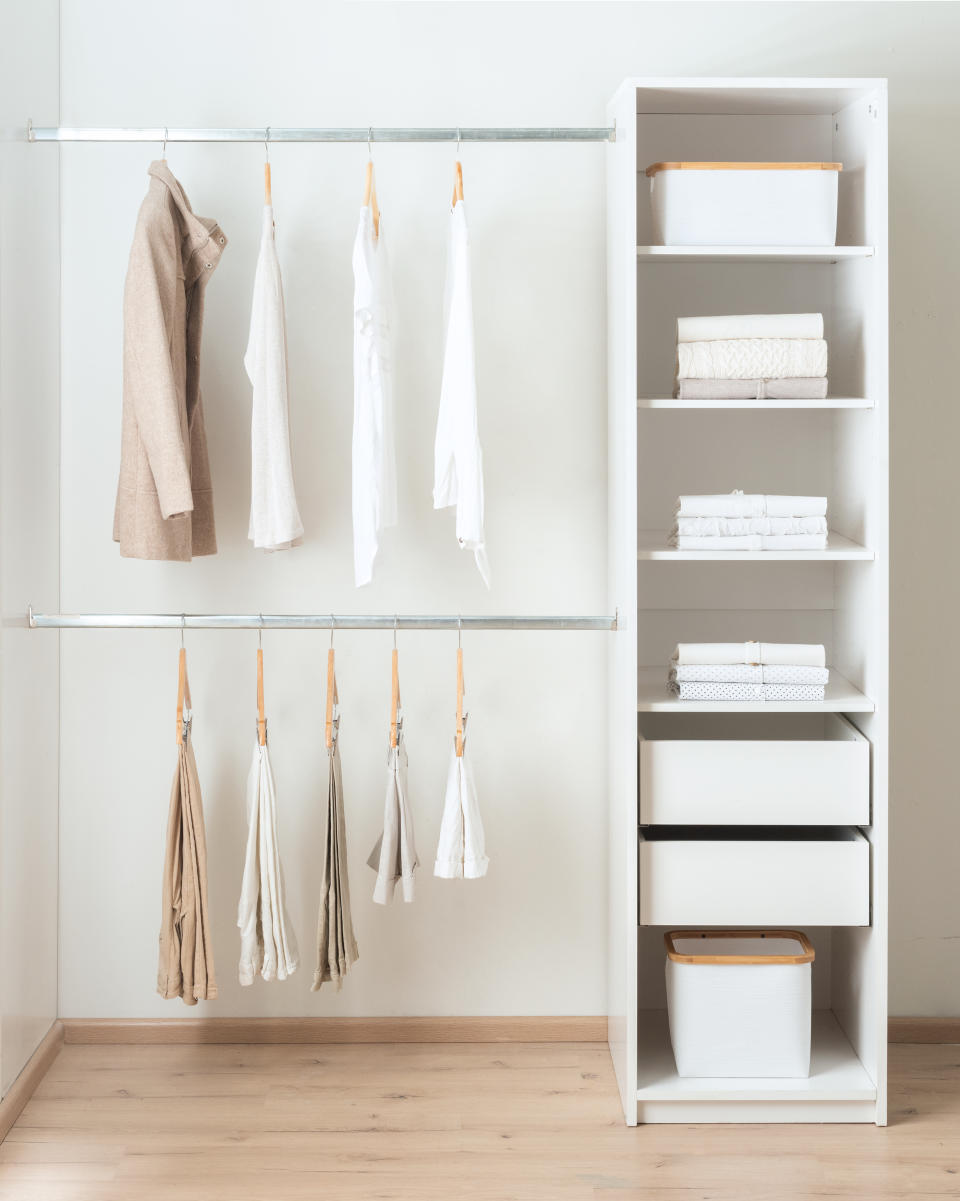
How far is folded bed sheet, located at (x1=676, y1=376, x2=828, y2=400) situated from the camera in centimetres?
240

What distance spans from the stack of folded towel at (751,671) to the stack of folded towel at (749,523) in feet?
0.68

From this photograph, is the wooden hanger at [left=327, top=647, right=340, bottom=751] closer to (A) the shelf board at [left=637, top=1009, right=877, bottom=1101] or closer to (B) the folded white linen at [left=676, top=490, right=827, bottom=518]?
(B) the folded white linen at [left=676, top=490, right=827, bottom=518]

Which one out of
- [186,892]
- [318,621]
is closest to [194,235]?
[318,621]

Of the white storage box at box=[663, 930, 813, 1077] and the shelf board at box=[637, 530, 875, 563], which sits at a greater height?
the shelf board at box=[637, 530, 875, 563]

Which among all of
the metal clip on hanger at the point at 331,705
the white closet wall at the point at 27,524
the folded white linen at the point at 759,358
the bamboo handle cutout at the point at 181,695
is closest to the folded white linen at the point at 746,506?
the folded white linen at the point at 759,358

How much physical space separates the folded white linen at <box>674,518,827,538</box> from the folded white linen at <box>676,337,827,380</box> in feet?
0.94

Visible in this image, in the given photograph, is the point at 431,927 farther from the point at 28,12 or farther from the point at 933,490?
the point at 28,12

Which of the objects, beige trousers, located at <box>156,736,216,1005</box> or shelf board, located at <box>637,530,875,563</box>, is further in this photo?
beige trousers, located at <box>156,736,216,1005</box>

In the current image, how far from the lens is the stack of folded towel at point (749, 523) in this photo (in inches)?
95.3

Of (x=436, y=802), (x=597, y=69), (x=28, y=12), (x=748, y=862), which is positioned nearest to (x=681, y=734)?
(x=748, y=862)

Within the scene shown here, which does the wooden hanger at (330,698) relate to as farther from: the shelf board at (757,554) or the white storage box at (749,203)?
the white storage box at (749,203)

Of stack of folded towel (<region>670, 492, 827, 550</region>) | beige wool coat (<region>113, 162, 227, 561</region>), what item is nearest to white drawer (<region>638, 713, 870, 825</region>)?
stack of folded towel (<region>670, 492, 827, 550</region>)

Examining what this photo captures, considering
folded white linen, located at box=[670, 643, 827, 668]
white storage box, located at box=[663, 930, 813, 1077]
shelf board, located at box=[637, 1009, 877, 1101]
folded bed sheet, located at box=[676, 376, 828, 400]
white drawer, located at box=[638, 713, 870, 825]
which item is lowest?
shelf board, located at box=[637, 1009, 877, 1101]

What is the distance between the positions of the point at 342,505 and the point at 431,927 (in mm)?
1010
